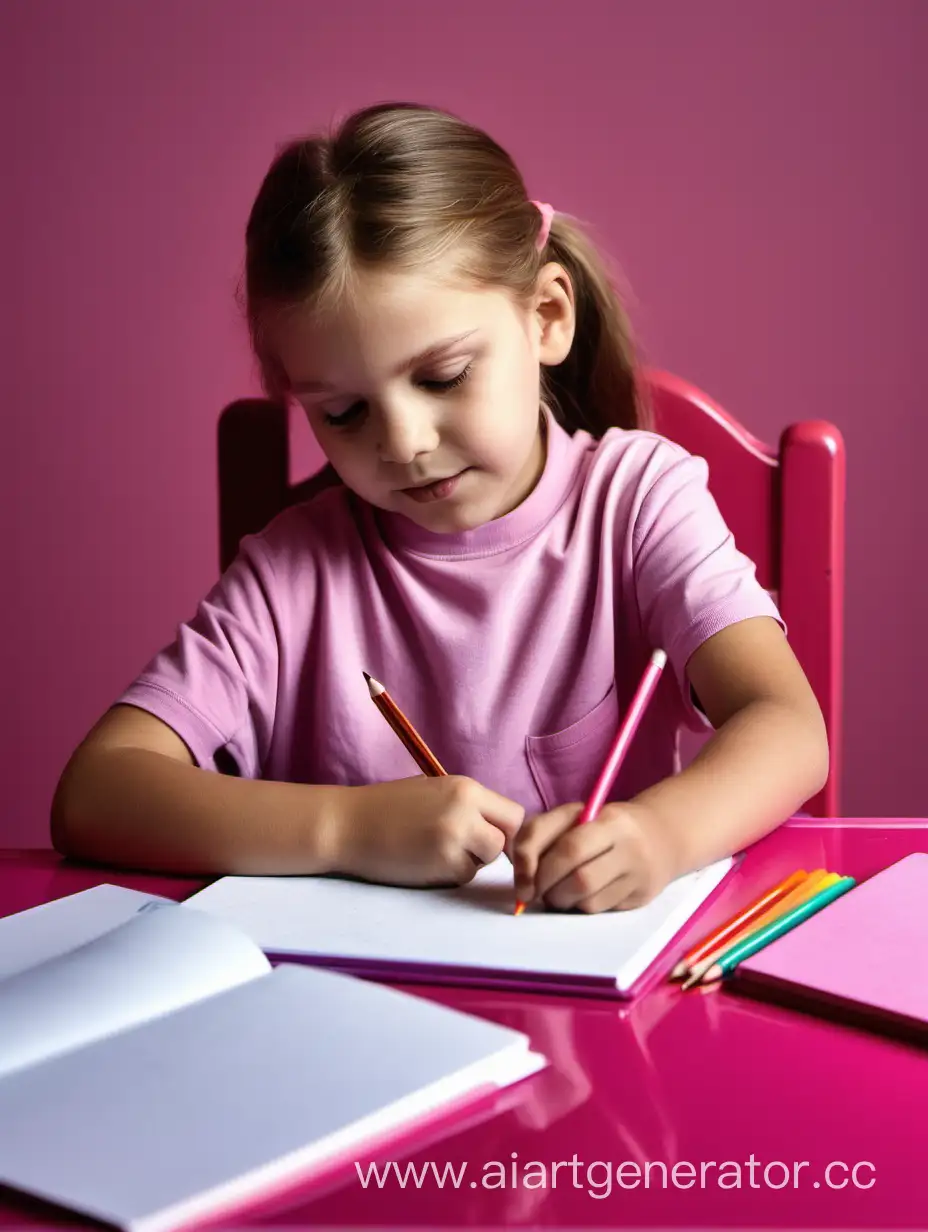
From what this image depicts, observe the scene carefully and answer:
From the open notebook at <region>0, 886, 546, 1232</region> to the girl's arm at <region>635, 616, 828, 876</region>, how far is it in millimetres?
221

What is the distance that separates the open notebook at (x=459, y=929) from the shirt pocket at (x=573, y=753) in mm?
278

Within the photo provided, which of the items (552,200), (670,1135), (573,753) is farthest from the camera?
(552,200)

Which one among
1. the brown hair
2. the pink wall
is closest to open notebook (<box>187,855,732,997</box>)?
the brown hair

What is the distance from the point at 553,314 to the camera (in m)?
1.06

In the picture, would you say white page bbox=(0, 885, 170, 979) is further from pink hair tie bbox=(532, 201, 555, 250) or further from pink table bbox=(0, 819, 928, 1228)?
pink hair tie bbox=(532, 201, 555, 250)

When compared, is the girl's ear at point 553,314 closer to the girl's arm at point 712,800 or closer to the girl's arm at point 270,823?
the girl's arm at point 712,800

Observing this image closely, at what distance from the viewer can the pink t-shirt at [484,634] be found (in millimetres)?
1040

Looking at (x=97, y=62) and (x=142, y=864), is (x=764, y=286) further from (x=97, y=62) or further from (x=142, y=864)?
(x=142, y=864)

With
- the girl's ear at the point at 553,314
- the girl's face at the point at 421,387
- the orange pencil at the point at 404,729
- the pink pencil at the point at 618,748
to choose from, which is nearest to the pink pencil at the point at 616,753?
the pink pencil at the point at 618,748

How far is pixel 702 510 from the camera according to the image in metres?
1.04

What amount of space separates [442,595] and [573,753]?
0.15 m

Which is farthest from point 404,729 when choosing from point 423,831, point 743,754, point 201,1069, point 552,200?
point 552,200

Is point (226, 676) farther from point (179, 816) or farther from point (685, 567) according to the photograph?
point (685, 567)

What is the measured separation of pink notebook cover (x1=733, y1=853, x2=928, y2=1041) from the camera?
0.56 metres
